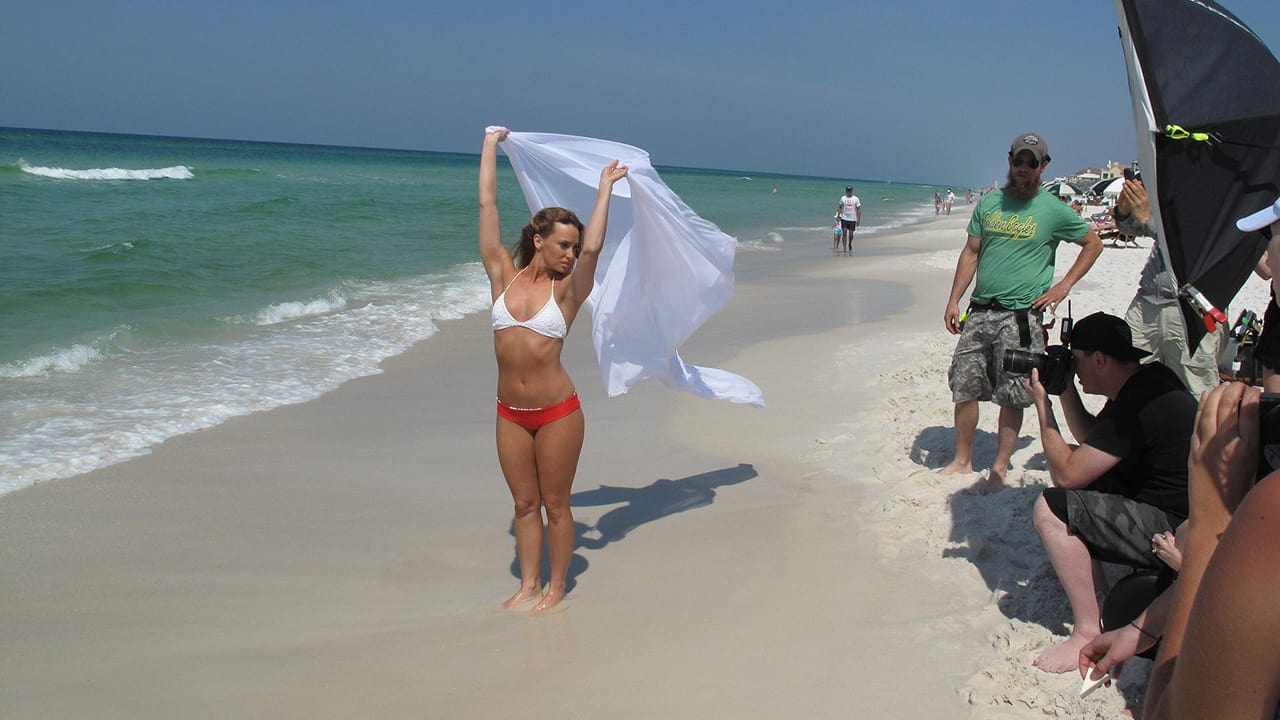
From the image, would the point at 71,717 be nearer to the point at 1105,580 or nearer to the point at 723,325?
the point at 1105,580

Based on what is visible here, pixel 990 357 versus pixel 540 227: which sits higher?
pixel 540 227

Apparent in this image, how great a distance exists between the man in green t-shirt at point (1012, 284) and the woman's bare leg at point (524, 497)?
2.37 metres

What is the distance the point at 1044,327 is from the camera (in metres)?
5.18

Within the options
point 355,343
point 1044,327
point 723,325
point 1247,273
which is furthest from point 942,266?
point 1247,273

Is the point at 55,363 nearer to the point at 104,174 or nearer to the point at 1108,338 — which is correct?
the point at 1108,338

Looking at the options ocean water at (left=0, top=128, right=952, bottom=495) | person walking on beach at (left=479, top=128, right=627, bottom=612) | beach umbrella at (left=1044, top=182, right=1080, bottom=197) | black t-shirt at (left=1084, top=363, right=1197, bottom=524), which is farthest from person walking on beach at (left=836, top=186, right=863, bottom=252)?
black t-shirt at (left=1084, top=363, right=1197, bottom=524)

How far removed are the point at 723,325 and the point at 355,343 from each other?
4.06 m

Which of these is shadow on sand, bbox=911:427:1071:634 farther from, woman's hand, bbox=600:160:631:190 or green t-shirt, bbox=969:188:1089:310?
woman's hand, bbox=600:160:631:190

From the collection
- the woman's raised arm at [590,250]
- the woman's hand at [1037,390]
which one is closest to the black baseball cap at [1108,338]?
the woman's hand at [1037,390]

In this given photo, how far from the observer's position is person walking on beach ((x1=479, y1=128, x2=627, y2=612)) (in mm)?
4125

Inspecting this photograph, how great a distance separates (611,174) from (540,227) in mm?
519

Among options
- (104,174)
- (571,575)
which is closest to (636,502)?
(571,575)

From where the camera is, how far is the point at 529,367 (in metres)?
4.11

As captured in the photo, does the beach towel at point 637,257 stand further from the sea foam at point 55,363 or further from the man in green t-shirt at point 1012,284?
the sea foam at point 55,363
